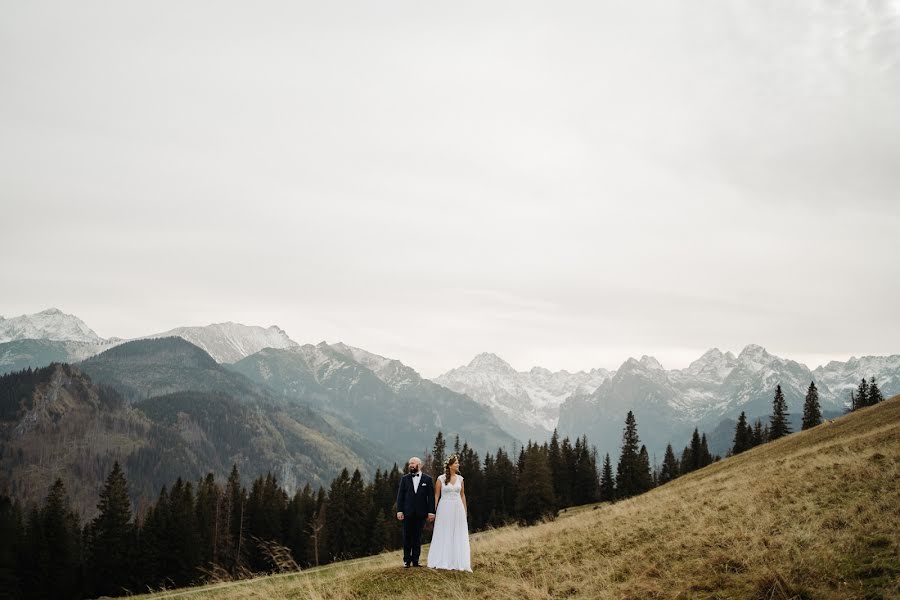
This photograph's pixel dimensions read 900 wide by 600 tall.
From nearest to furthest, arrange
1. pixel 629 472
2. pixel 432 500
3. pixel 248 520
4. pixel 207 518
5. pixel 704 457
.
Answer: pixel 432 500 < pixel 207 518 < pixel 248 520 < pixel 629 472 < pixel 704 457

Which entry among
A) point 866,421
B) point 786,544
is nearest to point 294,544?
point 866,421

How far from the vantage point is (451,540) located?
16109mm

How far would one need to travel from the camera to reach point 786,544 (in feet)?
42.2

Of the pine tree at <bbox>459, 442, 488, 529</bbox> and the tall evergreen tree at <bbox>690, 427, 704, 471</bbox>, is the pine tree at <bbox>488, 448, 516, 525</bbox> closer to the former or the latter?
the pine tree at <bbox>459, 442, 488, 529</bbox>

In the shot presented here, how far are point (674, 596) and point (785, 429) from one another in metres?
109

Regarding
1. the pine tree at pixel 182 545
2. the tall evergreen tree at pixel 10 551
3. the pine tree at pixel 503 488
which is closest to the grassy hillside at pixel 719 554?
the tall evergreen tree at pixel 10 551

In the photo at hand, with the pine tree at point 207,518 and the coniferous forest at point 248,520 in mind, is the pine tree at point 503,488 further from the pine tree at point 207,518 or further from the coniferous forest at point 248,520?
the pine tree at point 207,518

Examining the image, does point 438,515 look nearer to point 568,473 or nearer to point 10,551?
point 10,551

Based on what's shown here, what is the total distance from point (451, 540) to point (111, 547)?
6792cm

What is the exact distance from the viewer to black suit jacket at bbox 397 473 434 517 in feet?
55.9

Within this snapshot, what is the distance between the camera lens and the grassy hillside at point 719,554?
11086 mm

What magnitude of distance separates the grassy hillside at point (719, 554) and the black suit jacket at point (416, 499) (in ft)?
5.42

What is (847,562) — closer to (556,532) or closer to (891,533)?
(891,533)

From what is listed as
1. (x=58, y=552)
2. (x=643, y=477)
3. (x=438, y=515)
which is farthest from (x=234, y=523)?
(x=438, y=515)
